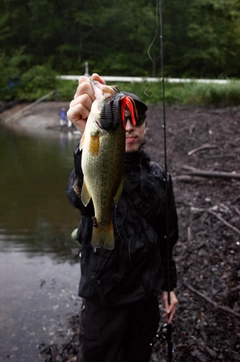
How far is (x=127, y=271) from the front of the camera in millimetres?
2467

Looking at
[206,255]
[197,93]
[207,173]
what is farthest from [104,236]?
[197,93]

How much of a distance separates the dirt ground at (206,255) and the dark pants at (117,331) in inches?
33.8

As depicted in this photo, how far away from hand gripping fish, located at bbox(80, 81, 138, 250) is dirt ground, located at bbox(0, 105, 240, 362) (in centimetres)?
189

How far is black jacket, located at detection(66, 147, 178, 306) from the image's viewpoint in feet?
→ 7.97

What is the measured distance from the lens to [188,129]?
39.0 ft

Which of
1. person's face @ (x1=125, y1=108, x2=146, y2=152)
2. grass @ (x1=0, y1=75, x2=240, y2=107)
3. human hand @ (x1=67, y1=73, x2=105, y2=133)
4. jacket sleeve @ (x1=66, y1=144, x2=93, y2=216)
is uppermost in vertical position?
human hand @ (x1=67, y1=73, x2=105, y2=133)

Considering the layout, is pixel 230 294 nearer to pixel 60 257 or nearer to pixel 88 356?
pixel 88 356

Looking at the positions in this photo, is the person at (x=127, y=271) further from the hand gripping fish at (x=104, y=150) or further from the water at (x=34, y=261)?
the water at (x=34, y=261)

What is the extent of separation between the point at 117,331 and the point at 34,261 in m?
3.29

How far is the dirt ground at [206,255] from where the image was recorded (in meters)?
3.46

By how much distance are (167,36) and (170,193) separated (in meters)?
24.6

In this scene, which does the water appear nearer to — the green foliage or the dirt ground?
the dirt ground

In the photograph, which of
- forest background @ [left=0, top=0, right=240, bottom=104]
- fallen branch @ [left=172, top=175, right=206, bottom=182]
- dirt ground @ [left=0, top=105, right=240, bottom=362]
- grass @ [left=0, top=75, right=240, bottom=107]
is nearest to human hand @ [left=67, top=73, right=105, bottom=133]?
dirt ground @ [left=0, top=105, right=240, bottom=362]

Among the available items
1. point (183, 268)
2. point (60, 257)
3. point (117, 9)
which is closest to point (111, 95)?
point (183, 268)
